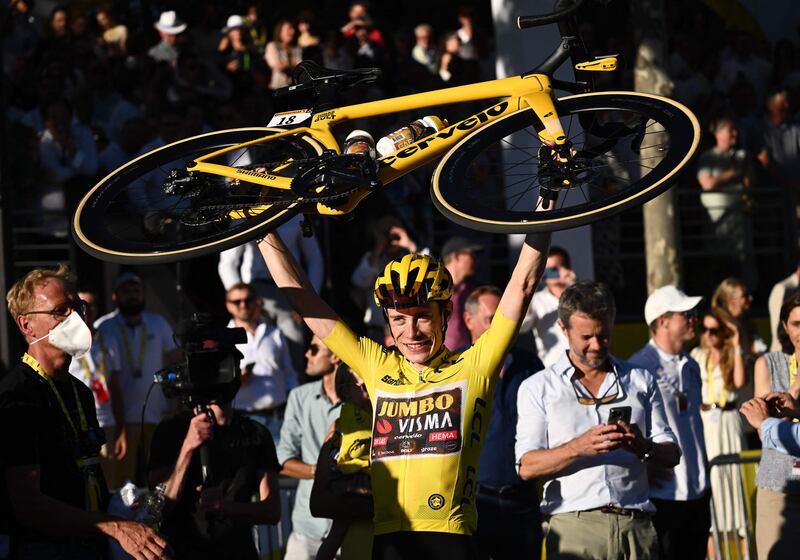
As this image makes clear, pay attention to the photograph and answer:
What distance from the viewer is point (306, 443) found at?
302 inches

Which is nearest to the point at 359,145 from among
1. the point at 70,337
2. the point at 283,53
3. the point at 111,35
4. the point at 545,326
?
the point at 70,337

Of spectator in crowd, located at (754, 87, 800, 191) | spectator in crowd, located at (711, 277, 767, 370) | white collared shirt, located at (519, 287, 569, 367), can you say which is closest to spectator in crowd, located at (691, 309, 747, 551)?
spectator in crowd, located at (711, 277, 767, 370)

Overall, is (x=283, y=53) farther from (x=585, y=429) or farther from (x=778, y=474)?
(x=778, y=474)

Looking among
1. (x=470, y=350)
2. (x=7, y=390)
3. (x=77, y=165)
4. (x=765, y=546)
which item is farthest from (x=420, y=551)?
(x=77, y=165)

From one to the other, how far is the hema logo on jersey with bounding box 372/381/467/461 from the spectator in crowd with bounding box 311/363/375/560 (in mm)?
782

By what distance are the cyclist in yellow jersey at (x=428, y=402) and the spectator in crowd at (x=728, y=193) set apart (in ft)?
25.3

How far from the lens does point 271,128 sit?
579 cm

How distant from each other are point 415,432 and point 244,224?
43.7 inches

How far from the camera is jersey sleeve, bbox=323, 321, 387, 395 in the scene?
214 inches

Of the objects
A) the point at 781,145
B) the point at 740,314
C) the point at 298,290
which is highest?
the point at 781,145

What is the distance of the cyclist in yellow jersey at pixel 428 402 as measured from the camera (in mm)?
5082

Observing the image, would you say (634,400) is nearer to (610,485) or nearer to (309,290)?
(610,485)

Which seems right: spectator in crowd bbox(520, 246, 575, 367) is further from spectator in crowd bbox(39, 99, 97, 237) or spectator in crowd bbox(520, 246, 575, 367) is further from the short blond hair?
the short blond hair

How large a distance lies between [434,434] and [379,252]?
225 inches
